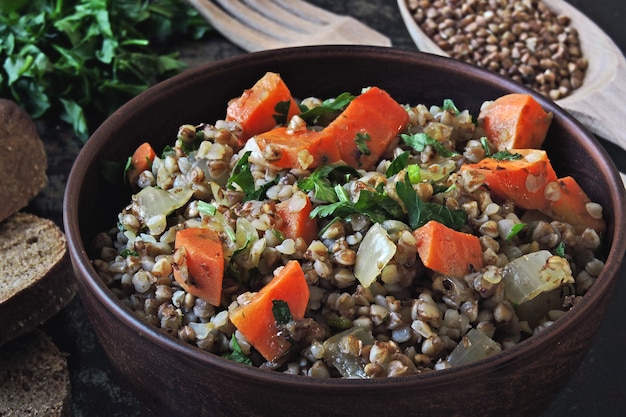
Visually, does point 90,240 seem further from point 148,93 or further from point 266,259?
point 266,259

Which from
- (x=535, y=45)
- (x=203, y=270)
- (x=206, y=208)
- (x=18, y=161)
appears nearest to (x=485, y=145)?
(x=206, y=208)

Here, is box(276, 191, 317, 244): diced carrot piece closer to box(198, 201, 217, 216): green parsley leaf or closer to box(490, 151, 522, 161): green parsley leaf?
box(198, 201, 217, 216): green parsley leaf

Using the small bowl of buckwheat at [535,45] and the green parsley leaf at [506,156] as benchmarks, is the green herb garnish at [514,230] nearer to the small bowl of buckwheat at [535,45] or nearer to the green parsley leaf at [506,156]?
the green parsley leaf at [506,156]

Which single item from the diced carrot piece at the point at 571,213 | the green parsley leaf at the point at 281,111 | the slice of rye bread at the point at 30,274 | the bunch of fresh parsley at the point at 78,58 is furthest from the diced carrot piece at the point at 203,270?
the bunch of fresh parsley at the point at 78,58

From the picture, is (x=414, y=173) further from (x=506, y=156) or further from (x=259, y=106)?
(x=259, y=106)

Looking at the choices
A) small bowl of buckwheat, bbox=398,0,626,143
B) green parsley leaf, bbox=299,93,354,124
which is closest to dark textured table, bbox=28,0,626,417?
small bowl of buckwheat, bbox=398,0,626,143

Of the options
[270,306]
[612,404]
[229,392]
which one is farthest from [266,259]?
[612,404]
